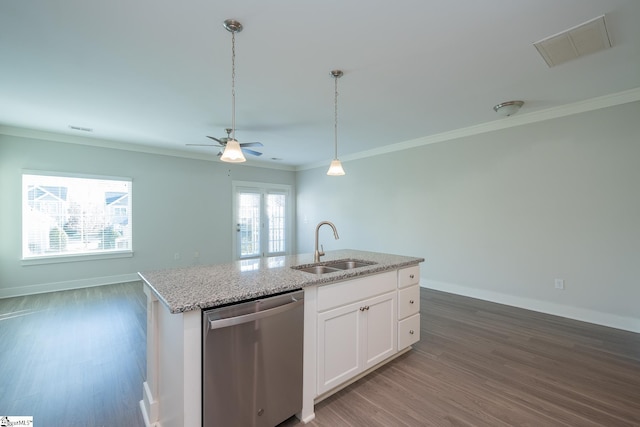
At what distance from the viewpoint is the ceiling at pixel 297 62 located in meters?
1.78

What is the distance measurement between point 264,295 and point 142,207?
483cm

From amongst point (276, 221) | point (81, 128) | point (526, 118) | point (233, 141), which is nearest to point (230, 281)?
point (233, 141)

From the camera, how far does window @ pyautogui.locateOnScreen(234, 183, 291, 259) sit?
6.55 meters

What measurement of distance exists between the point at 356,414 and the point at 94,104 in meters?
4.24

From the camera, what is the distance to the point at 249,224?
6.72 m

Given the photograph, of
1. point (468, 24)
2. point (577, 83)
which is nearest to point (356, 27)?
point (468, 24)

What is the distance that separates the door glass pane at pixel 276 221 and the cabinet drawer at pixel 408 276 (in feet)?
16.5

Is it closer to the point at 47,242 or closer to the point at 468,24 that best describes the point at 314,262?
the point at 468,24

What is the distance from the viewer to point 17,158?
4.19 meters

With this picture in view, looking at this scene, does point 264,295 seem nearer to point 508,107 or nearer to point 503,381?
point 503,381

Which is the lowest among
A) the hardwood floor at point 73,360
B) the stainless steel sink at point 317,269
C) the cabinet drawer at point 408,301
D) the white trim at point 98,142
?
the hardwood floor at point 73,360

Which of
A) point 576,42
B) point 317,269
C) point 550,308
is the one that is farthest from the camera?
point 550,308

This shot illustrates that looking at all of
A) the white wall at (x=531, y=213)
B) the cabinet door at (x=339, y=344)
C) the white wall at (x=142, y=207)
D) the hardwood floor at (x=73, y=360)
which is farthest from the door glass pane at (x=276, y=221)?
the cabinet door at (x=339, y=344)

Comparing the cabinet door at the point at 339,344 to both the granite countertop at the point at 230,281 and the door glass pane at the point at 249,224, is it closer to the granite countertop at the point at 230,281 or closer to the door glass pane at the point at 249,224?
the granite countertop at the point at 230,281
